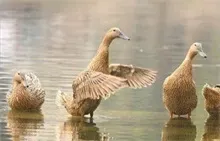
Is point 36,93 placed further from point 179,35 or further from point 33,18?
point 33,18

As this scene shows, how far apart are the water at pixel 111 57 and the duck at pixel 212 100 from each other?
189 millimetres

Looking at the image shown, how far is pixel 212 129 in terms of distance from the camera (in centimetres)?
1166

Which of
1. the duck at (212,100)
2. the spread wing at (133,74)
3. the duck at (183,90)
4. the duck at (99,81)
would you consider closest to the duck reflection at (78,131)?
the duck at (99,81)

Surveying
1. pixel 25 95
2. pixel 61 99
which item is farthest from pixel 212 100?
pixel 25 95

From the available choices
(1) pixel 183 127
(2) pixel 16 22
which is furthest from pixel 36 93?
(2) pixel 16 22

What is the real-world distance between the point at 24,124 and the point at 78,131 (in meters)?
0.80

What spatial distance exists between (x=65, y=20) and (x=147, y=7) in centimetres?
1077

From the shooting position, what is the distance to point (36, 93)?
1284 centimetres

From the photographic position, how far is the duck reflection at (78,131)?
10.8 meters

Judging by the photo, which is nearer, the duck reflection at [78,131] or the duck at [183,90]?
the duck reflection at [78,131]

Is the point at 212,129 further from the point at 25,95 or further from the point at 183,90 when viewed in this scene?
the point at 25,95

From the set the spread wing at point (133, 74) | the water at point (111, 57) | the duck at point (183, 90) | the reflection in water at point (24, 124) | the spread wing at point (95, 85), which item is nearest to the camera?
the reflection in water at point (24, 124)

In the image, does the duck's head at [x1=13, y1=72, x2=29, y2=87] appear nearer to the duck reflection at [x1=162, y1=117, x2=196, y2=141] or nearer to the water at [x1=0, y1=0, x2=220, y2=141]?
the water at [x1=0, y1=0, x2=220, y2=141]

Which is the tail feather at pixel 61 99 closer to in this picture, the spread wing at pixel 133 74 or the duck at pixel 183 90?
the spread wing at pixel 133 74
